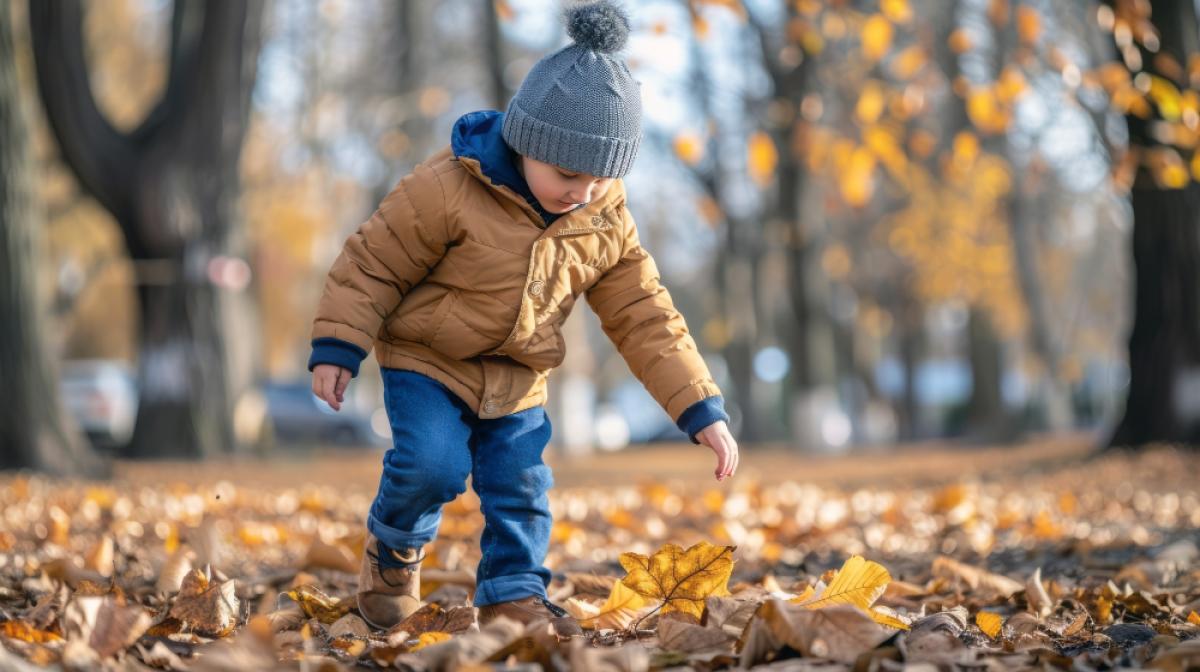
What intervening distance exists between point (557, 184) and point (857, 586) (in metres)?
1.18

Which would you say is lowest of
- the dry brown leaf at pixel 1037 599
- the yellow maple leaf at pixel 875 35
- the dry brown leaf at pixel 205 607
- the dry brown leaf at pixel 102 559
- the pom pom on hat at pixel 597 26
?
the dry brown leaf at pixel 1037 599

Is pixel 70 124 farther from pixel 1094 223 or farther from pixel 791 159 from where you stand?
pixel 1094 223

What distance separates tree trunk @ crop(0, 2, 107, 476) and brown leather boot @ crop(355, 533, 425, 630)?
17.5ft

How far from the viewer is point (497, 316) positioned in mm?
3217

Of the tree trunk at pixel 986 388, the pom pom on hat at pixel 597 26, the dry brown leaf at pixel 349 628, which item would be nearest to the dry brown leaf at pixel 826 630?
the dry brown leaf at pixel 349 628

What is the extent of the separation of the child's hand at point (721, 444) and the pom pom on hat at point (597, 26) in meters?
0.99

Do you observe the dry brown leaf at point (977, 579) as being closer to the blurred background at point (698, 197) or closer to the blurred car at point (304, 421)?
the blurred background at point (698, 197)

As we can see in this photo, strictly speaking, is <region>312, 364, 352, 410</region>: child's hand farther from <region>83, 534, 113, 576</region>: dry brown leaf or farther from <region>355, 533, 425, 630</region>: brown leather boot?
<region>83, 534, 113, 576</region>: dry brown leaf

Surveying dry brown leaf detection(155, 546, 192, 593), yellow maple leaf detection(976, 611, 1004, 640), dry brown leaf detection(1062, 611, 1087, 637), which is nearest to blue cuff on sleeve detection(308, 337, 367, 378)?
dry brown leaf detection(155, 546, 192, 593)

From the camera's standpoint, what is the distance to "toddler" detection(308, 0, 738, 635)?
3.18m

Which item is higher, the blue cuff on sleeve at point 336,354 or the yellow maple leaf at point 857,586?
the blue cuff on sleeve at point 336,354

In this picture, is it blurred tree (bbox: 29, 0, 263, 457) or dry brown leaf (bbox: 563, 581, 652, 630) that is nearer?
dry brown leaf (bbox: 563, 581, 652, 630)

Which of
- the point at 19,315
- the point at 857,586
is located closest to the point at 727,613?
the point at 857,586

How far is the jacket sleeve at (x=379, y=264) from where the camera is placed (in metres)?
3.18
